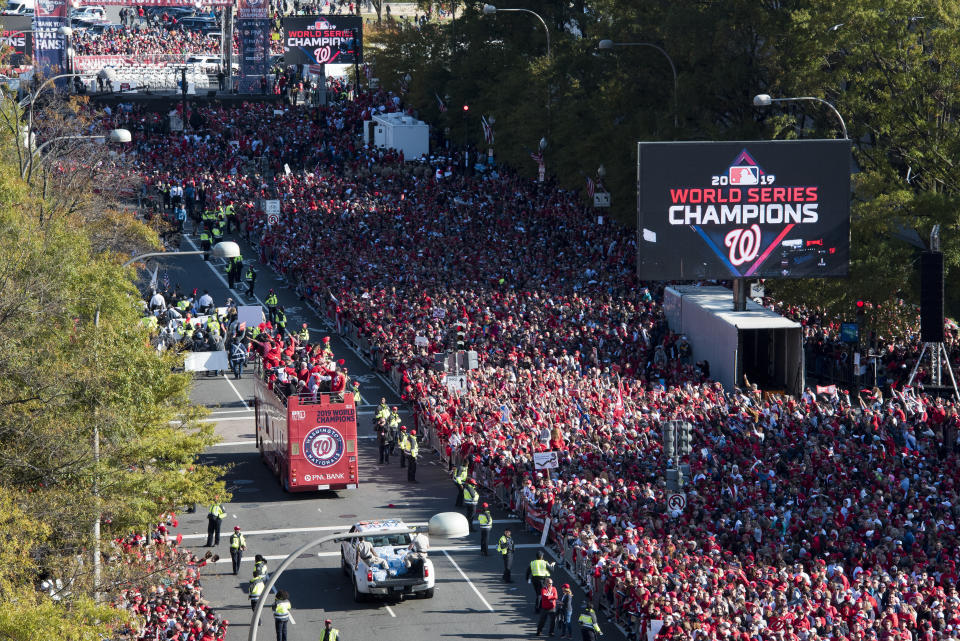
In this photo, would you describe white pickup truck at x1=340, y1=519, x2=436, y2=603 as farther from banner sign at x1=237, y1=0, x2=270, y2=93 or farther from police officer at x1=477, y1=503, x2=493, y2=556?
banner sign at x1=237, y1=0, x2=270, y2=93

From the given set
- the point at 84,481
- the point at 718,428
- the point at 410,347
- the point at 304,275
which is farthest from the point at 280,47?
the point at 84,481

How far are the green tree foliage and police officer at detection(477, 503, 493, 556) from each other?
647cm

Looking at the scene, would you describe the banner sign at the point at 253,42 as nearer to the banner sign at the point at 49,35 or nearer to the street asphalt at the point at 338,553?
the banner sign at the point at 49,35

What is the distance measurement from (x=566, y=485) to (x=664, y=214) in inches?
535

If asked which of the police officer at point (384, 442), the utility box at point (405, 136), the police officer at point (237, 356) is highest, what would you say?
the utility box at point (405, 136)

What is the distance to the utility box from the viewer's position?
88.2 metres

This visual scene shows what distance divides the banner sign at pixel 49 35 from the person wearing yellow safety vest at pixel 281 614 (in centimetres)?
6122

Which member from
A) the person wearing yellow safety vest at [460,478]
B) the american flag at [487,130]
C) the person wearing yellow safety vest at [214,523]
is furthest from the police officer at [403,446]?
the american flag at [487,130]

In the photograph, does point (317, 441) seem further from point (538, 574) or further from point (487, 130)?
point (487, 130)

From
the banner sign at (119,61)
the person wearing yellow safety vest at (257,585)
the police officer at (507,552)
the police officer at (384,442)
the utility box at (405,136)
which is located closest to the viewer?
the person wearing yellow safety vest at (257,585)

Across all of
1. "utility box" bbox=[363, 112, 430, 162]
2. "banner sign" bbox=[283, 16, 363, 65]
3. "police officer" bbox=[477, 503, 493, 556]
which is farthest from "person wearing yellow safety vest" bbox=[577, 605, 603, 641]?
"banner sign" bbox=[283, 16, 363, 65]

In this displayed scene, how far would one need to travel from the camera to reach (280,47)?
127812 millimetres

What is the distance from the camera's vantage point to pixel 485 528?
36.1 meters

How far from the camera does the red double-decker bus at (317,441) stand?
39.9m
